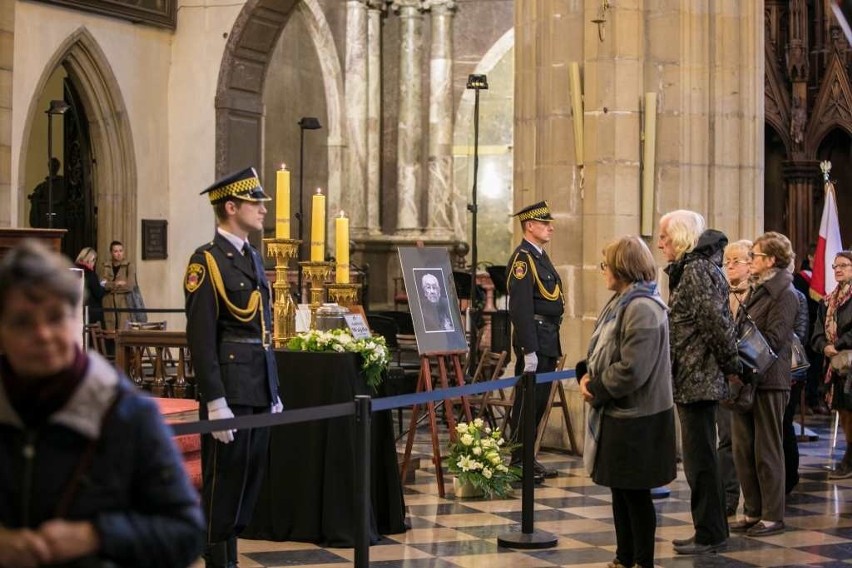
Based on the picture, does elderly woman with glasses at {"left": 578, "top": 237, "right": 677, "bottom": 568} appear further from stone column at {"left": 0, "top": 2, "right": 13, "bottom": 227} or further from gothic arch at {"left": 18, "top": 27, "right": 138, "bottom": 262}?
gothic arch at {"left": 18, "top": 27, "right": 138, "bottom": 262}

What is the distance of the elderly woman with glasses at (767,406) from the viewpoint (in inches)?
283

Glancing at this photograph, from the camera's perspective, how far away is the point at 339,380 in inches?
269

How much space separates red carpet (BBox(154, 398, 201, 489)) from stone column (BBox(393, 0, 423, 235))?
432 inches

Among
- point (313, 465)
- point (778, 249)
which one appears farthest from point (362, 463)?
point (778, 249)

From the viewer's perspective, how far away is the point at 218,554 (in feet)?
19.0

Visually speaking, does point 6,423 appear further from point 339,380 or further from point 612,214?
point 612,214

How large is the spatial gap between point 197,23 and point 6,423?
47.2 feet

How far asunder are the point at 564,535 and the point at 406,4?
13429 mm

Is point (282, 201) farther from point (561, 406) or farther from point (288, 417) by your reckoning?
point (561, 406)

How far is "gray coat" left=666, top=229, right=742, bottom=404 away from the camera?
6.41m

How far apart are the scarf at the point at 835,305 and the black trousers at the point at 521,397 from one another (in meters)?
1.89

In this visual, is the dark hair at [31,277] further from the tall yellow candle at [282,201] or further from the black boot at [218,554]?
the tall yellow candle at [282,201]

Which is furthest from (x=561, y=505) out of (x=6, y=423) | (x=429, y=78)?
(x=429, y=78)

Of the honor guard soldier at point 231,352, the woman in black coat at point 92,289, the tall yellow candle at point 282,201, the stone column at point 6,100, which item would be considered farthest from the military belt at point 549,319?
the stone column at point 6,100
